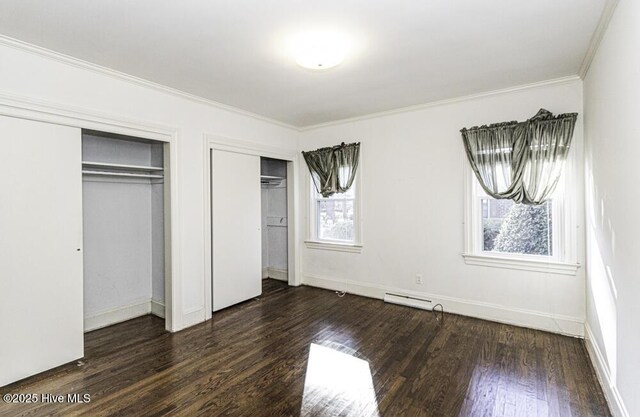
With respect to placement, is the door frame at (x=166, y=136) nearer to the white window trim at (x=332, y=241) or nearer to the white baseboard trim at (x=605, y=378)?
the white window trim at (x=332, y=241)

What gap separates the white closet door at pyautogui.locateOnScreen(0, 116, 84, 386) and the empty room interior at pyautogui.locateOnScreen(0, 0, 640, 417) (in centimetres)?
2

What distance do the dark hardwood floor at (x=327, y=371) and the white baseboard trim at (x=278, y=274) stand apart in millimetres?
1778

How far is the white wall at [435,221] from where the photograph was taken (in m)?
3.31

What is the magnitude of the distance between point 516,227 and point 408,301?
1584mm

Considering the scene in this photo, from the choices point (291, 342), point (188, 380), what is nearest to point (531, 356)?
point (291, 342)

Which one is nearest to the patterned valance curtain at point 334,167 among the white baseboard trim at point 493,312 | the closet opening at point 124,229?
the white baseboard trim at point 493,312

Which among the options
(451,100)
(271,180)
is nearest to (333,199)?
(271,180)

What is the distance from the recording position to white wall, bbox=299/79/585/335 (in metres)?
3.31

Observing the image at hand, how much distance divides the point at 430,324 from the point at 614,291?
5.92ft

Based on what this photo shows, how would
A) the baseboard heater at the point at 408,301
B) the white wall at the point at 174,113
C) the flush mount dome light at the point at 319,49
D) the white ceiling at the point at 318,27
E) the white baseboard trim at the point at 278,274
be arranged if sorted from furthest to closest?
the white baseboard trim at the point at 278,274
the baseboard heater at the point at 408,301
the white wall at the point at 174,113
the flush mount dome light at the point at 319,49
the white ceiling at the point at 318,27

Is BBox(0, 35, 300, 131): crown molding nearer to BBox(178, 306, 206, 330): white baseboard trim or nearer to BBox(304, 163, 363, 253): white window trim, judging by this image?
BBox(304, 163, 363, 253): white window trim

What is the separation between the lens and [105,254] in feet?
11.7

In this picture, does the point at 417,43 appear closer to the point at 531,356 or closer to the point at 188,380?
the point at 531,356

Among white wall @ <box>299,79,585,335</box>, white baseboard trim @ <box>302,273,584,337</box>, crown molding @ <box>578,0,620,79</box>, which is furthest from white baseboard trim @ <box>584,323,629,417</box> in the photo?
crown molding @ <box>578,0,620,79</box>
